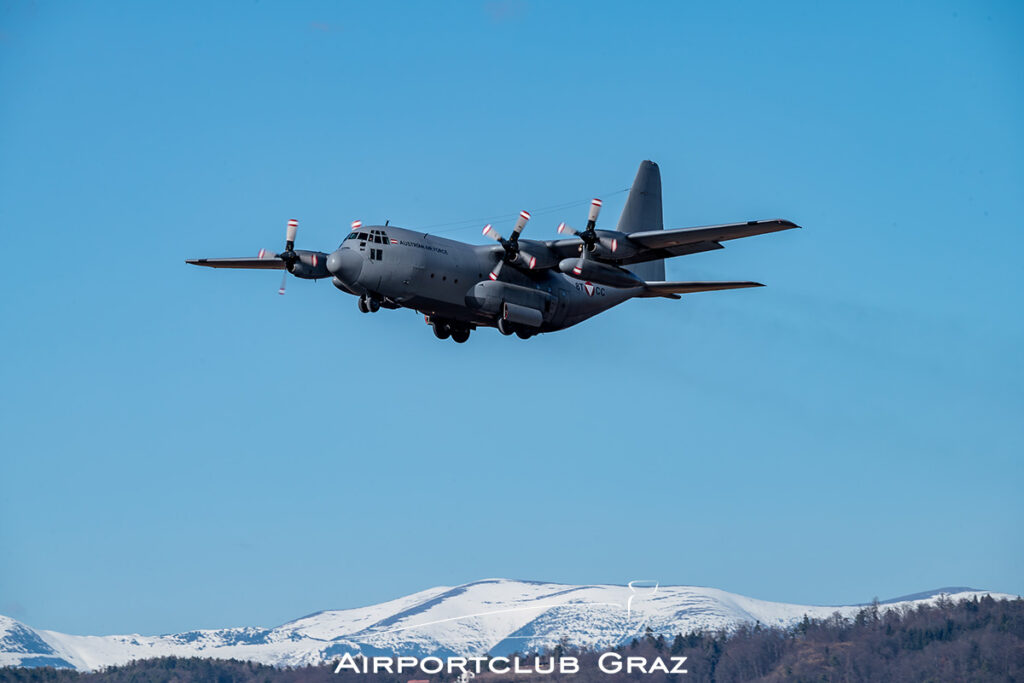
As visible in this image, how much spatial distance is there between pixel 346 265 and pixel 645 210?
1706 cm

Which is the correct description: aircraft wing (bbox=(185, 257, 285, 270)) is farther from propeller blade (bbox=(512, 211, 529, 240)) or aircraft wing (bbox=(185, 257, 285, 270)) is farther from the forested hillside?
the forested hillside

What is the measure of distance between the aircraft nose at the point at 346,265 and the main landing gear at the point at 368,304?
142 cm

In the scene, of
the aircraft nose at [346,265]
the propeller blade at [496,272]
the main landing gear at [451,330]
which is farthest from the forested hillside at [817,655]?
the aircraft nose at [346,265]

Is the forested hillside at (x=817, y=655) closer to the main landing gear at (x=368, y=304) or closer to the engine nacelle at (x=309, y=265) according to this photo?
the engine nacelle at (x=309, y=265)

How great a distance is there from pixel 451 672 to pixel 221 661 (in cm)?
3046

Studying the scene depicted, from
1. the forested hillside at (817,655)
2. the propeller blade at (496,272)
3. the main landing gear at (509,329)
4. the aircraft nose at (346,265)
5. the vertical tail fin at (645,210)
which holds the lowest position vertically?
the forested hillside at (817,655)

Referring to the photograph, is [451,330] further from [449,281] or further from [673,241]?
[673,241]

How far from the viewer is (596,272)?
136ft

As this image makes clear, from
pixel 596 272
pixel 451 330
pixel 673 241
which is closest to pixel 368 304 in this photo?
pixel 451 330

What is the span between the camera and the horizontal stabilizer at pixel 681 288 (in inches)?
1702

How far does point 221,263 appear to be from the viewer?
153 ft

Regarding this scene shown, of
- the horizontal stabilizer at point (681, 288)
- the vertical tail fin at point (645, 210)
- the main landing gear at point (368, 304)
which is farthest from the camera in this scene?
the vertical tail fin at point (645, 210)

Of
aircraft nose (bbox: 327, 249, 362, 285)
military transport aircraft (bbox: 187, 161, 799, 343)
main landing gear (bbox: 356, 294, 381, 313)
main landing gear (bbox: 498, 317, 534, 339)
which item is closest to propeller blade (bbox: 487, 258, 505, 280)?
military transport aircraft (bbox: 187, 161, 799, 343)

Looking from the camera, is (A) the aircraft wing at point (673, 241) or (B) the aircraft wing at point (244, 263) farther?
(B) the aircraft wing at point (244, 263)
